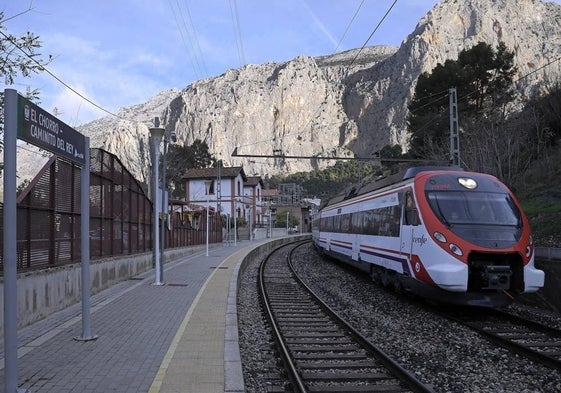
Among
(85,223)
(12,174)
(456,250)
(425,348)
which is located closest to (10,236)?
(12,174)

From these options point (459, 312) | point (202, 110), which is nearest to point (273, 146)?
point (202, 110)

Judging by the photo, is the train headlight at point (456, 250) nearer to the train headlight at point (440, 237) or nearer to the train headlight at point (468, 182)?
the train headlight at point (440, 237)

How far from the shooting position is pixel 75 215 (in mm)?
12102

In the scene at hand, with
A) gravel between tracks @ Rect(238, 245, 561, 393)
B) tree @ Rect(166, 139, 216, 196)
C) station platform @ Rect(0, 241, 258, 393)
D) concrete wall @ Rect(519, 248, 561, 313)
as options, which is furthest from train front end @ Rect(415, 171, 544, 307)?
tree @ Rect(166, 139, 216, 196)

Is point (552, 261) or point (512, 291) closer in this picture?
point (512, 291)

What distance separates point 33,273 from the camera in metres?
9.34

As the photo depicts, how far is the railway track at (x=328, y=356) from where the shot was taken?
255 inches

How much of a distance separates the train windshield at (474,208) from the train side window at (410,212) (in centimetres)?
45

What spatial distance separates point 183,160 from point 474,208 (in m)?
73.4

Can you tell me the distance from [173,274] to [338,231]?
296 inches

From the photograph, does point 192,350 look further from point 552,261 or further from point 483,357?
point 552,261

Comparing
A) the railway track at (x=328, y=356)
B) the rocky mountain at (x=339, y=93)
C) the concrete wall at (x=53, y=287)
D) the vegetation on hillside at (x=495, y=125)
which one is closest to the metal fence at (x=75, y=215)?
the concrete wall at (x=53, y=287)

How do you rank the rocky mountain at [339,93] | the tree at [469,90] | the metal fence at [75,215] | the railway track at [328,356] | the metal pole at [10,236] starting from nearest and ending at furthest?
the metal pole at [10,236] → the railway track at [328,356] → the metal fence at [75,215] → the tree at [469,90] → the rocky mountain at [339,93]

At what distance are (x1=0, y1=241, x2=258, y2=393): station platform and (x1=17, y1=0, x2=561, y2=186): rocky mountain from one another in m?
101
